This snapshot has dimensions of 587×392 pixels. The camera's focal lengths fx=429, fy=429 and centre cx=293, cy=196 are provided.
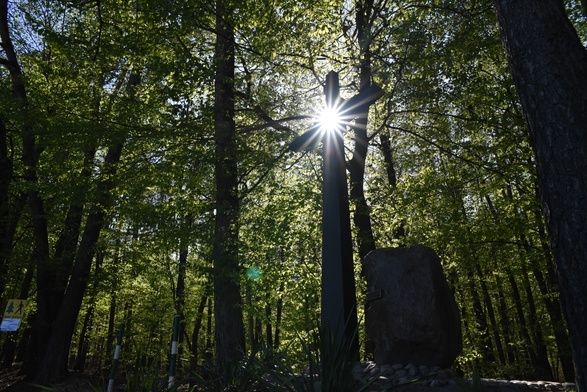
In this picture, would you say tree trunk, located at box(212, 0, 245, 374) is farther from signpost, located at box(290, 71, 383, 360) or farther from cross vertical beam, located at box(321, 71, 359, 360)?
cross vertical beam, located at box(321, 71, 359, 360)

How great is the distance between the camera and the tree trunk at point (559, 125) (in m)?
2.87

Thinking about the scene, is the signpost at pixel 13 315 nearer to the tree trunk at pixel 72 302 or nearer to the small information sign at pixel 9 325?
the small information sign at pixel 9 325

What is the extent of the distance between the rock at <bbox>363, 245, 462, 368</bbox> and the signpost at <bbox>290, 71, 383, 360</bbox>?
2.46 meters

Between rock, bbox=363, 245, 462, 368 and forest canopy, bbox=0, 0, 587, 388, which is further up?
forest canopy, bbox=0, 0, 587, 388

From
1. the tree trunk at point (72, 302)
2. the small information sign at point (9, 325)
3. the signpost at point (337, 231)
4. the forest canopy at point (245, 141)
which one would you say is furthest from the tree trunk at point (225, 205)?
the small information sign at point (9, 325)

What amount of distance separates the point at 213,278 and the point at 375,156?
9.00 metres

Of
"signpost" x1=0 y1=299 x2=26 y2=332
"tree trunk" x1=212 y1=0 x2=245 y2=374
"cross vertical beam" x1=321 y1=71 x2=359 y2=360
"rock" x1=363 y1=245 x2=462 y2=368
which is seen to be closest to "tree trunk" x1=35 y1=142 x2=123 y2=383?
"signpost" x1=0 y1=299 x2=26 y2=332

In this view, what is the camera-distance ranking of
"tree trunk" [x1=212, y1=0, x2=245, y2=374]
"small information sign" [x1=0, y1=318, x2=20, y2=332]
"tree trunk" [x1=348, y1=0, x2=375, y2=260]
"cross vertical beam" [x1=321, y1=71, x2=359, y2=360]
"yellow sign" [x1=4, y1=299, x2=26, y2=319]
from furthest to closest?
"tree trunk" [x1=348, y1=0, x2=375, y2=260] < "yellow sign" [x1=4, y1=299, x2=26, y2=319] < "small information sign" [x1=0, y1=318, x2=20, y2=332] < "tree trunk" [x1=212, y1=0, x2=245, y2=374] < "cross vertical beam" [x1=321, y1=71, x2=359, y2=360]

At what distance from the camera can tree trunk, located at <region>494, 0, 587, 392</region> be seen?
2.87 metres

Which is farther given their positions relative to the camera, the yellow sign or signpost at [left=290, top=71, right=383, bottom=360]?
the yellow sign

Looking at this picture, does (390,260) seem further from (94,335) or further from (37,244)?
(94,335)

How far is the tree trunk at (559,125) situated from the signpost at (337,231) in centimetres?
151

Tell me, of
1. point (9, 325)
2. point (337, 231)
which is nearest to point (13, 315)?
point (9, 325)

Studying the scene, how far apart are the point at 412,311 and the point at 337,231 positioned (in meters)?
2.68
